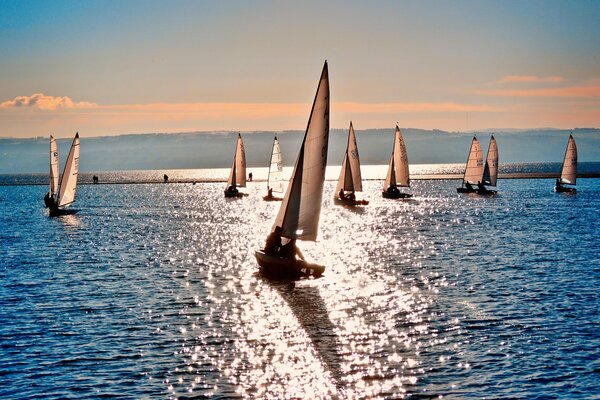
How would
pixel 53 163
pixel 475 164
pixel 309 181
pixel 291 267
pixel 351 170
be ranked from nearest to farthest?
1. pixel 291 267
2. pixel 309 181
3. pixel 53 163
4. pixel 351 170
5. pixel 475 164

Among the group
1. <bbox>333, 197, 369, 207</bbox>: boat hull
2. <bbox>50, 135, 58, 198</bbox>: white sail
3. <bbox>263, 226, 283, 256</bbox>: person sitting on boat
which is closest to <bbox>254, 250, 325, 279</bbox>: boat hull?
<bbox>263, 226, 283, 256</bbox>: person sitting on boat

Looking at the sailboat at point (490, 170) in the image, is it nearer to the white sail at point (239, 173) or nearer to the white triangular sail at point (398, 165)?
the white triangular sail at point (398, 165)

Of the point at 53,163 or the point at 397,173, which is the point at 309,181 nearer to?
the point at 53,163

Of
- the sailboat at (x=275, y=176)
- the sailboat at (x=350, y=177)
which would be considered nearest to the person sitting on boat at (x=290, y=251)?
the sailboat at (x=350, y=177)

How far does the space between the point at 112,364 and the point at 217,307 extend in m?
10.8

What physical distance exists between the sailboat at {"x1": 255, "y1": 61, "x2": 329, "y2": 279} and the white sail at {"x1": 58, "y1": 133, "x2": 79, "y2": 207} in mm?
55155

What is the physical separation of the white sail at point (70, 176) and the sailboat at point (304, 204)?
181 feet

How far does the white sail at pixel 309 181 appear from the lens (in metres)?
44.8

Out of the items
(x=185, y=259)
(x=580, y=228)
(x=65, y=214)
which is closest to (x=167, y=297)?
(x=185, y=259)

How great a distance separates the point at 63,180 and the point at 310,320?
72.0 meters

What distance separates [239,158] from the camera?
144 meters

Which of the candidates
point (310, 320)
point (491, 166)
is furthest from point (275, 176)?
point (310, 320)

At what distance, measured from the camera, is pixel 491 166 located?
13850 centimetres

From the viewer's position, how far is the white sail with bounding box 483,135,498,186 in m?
135
